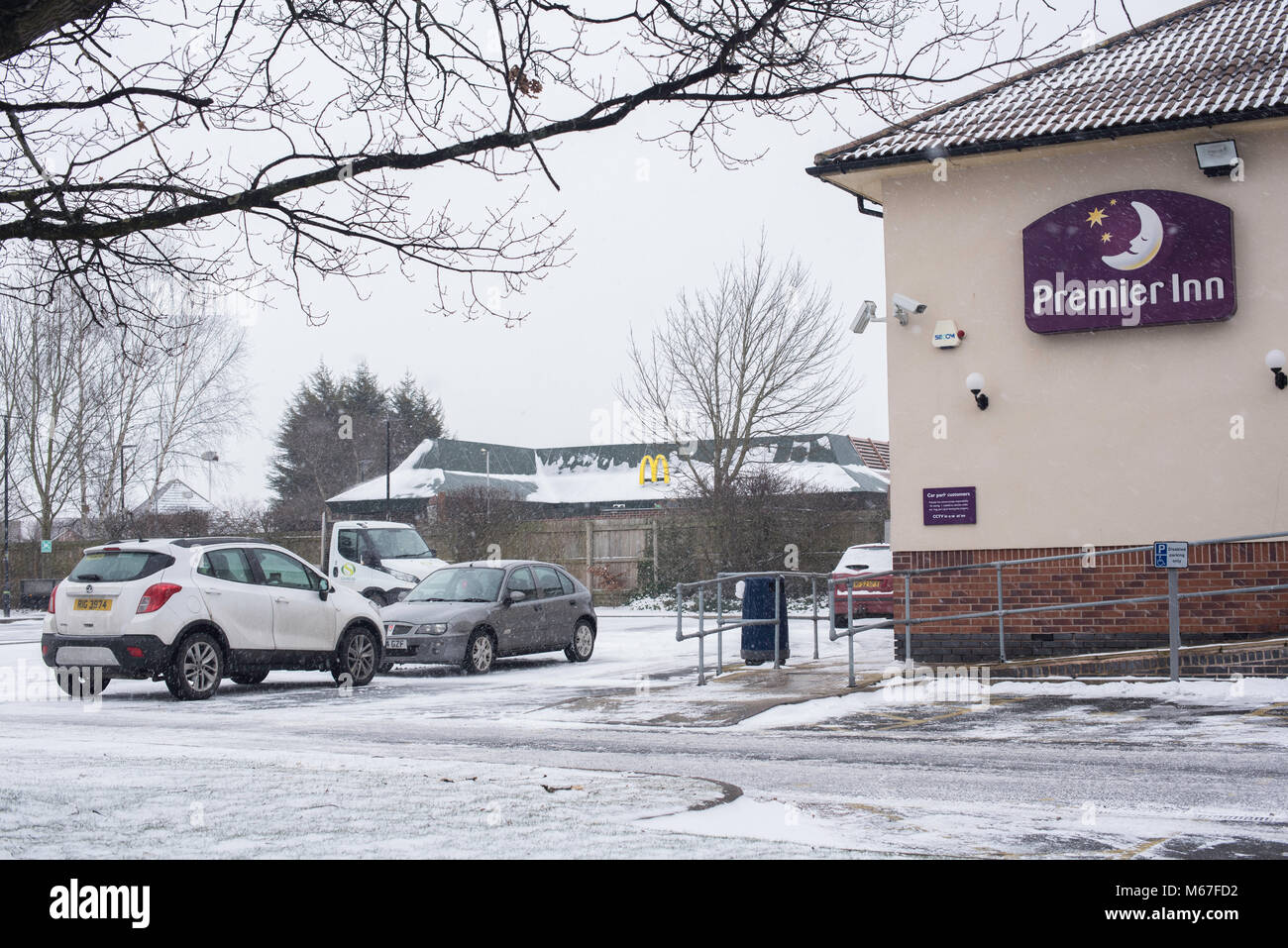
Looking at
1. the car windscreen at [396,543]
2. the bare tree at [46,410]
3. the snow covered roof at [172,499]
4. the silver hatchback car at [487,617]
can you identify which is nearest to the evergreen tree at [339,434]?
the snow covered roof at [172,499]

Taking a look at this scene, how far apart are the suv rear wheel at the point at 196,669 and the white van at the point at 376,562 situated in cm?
1038

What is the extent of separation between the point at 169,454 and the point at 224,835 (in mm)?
44361

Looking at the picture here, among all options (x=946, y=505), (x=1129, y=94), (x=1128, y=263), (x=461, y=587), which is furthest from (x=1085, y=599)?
(x=461, y=587)

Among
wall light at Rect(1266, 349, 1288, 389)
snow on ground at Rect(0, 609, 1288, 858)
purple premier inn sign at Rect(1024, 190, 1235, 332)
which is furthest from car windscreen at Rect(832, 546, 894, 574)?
wall light at Rect(1266, 349, 1288, 389)

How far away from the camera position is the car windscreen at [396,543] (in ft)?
79.4

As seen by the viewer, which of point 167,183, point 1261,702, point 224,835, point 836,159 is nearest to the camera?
point 224,835

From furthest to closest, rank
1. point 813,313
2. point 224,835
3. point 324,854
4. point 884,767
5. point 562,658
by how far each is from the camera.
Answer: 1. point 813,313
2. point 562,658
3. point 884,767
4. point 224,835
5. point 324,854

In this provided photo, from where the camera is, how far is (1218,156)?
42.2ft

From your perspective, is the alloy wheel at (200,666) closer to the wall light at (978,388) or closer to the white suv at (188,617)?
the white suv at (188,617)

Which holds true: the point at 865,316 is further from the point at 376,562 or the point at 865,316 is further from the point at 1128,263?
the point at 376,562

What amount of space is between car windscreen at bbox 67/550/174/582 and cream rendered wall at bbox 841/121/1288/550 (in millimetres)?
7634
